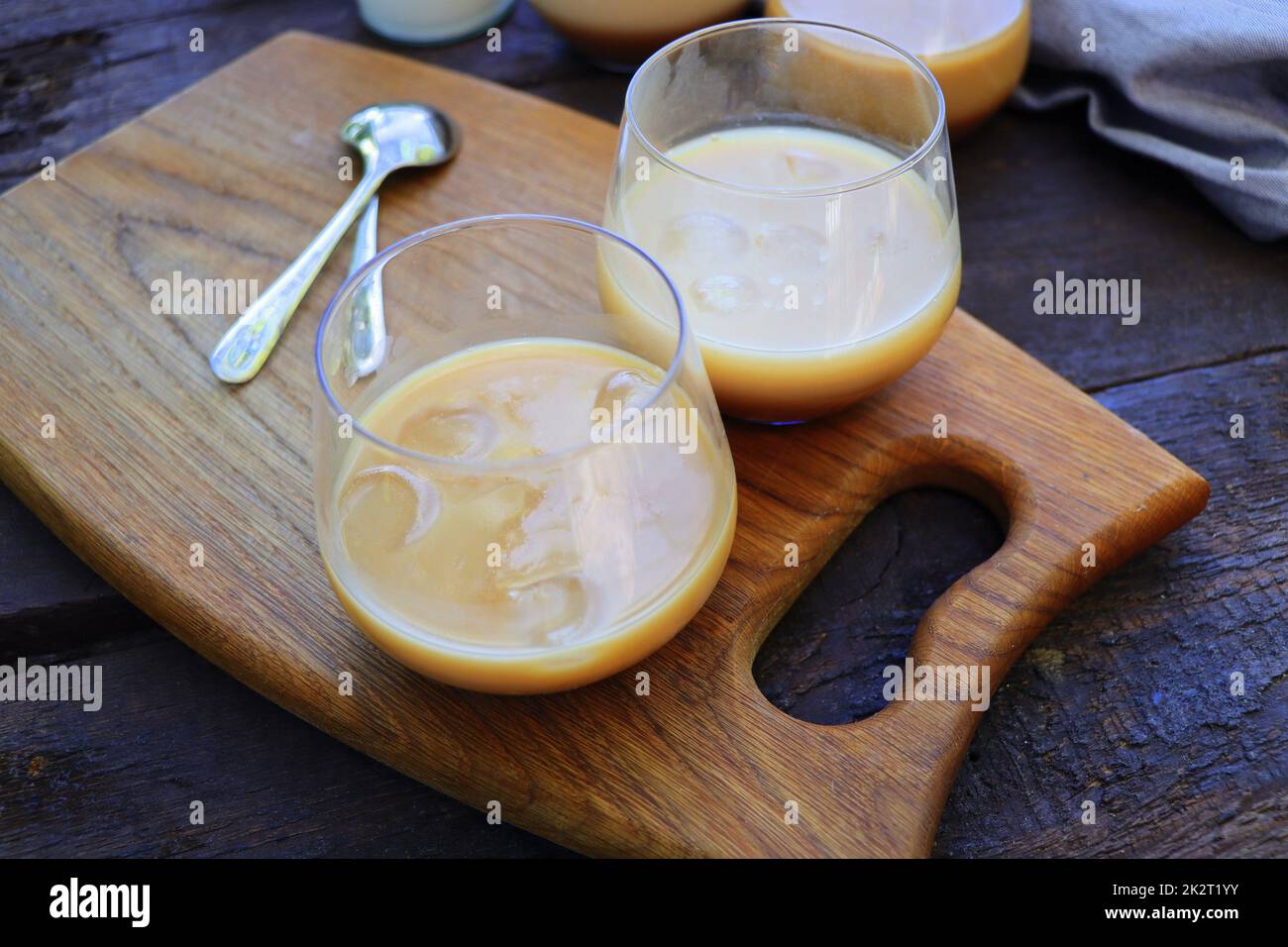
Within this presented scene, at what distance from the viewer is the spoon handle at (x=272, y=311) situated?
1.17 meters

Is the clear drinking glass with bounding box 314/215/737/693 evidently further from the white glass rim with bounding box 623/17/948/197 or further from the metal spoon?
the metal spoon

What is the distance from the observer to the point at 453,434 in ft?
2.95

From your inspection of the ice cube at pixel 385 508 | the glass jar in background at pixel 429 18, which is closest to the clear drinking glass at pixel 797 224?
the ice cube at pixel 385 508

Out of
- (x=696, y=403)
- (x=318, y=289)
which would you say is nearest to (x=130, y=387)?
(x=318, y=289)

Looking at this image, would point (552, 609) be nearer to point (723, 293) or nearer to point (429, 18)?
point (723, 293)

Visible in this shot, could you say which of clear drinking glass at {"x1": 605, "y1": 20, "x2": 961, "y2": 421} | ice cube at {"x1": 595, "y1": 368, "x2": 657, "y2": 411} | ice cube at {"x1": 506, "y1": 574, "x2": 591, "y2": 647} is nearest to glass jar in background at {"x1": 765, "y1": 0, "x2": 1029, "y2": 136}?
clear drinking glass at {"x1": 605, "y1": 20, "x2": 961, "y2": 421}

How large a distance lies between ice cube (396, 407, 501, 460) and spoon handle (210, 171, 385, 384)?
0.32m

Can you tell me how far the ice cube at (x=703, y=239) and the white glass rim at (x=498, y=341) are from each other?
10 cm

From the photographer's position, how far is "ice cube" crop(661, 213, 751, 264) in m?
1.02

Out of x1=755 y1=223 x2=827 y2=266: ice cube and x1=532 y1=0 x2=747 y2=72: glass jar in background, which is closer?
x1=755 y1=223 x2=827 y2=266: ice cube

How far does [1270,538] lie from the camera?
109 centimetres

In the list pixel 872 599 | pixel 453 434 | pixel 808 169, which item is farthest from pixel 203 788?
pixel 808 169

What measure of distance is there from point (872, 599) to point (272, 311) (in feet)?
2.06
